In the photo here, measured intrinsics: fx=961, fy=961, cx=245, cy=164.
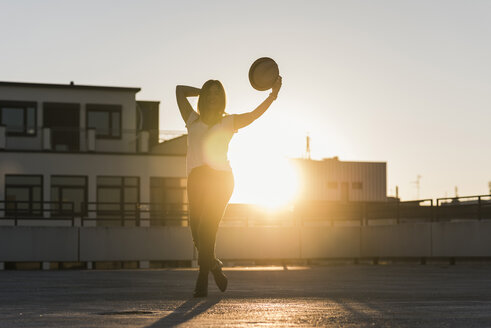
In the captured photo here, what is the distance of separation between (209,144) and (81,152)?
32.4 m

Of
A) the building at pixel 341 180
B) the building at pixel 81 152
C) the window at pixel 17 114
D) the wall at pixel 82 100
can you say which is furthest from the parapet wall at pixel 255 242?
the building at pixel 341 180

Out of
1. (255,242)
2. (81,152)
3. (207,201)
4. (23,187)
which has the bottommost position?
(255,242)

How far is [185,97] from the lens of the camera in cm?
849

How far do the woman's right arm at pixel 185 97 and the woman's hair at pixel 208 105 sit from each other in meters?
0.21

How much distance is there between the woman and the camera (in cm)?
807

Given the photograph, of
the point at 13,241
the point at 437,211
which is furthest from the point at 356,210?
the point at 13,241

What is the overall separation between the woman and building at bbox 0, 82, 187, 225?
2907cm

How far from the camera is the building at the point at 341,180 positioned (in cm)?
7594

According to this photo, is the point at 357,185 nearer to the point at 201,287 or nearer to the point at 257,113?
the point at 257,113

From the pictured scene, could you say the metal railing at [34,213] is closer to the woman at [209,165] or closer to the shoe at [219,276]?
the shoe at [219,276]

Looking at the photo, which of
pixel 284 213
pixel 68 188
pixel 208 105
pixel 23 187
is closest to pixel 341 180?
pixel 68 188

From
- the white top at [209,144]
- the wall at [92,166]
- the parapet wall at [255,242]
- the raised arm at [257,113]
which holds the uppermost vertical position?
the wall at [92,166]

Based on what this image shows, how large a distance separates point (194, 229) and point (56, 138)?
32670 mm

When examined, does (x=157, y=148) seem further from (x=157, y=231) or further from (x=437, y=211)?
(x=437, y=211)
